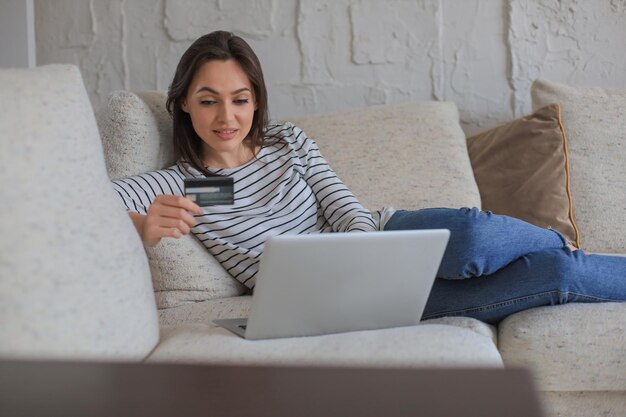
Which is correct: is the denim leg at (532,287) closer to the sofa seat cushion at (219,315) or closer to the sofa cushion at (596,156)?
the sofa seat cushion at (219,315)

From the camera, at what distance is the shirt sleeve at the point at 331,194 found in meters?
2.04

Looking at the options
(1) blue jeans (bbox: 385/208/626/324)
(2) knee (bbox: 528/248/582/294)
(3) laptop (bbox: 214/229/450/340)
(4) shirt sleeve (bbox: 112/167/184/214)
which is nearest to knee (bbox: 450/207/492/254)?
(1) blue jeans (bbox: 385/208/626/324)

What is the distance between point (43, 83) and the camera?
4.28ft

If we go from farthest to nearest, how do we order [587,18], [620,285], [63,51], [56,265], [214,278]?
[63,51] < [587,18] < [214,278] < [620,285] < [56,265]

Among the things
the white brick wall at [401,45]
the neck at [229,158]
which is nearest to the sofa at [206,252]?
the neck at [229,158]

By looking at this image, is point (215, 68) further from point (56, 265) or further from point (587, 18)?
point (587, 18)

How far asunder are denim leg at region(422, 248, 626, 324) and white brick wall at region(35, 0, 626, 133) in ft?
3.52

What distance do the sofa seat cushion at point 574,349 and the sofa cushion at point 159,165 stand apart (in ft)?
2.25

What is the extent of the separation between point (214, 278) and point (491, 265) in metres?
0.62

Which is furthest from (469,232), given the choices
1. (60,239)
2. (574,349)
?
(60,239)

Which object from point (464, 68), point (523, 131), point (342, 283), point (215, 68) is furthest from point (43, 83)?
point (464, 68)

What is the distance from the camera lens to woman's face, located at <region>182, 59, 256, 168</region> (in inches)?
81.1

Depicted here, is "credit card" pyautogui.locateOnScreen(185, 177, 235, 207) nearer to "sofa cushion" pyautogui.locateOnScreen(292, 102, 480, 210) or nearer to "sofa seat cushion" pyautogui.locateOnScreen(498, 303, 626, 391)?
"sofa seat cushion" pyautogui.locateOnScreen(498, 303, 626, 391)

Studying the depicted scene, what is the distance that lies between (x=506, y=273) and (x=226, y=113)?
0.74 m
